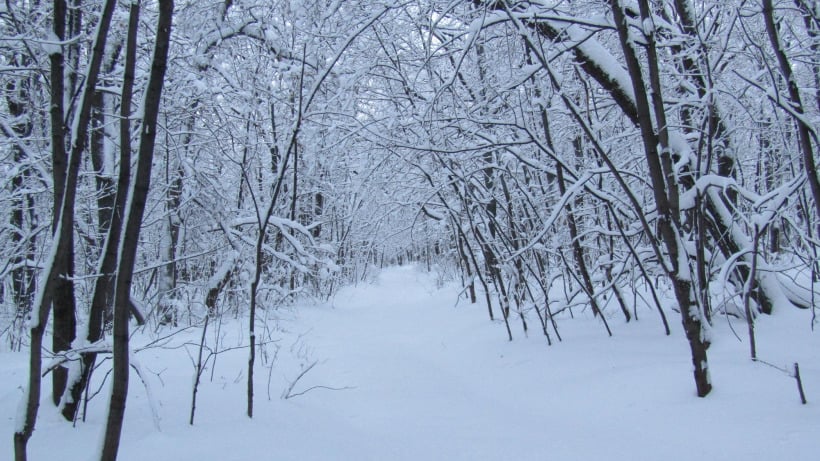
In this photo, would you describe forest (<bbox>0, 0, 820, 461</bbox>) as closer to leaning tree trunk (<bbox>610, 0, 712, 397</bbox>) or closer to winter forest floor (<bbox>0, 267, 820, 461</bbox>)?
leaning tree trunk (<bbox>610, 0, 712, 397</bbox>)

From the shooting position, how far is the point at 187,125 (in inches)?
259

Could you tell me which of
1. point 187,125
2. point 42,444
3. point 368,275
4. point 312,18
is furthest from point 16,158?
point 368,275

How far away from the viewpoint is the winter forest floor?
2090 millimetres

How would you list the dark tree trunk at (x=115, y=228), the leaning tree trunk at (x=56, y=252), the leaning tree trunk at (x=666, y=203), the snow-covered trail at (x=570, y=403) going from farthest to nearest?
the leaning tree trunk at (x=666, y=203)
the snow-covered trail at (x=570, y=403)
the dark tree trunk at (x=115, y=228)
the leaning tree trunk at (x=56, y=252)

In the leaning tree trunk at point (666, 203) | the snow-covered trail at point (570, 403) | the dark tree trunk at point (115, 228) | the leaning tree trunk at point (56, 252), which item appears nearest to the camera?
the leaning tree trunk at point (56, 252)

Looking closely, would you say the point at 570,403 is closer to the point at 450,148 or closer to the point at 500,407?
the point at 500,407

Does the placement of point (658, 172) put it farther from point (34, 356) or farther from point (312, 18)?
point (312, 18)

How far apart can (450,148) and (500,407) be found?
2072 mm

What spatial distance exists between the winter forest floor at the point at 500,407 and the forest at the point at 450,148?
0.37 ft

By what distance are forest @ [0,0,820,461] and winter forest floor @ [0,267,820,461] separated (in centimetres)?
11

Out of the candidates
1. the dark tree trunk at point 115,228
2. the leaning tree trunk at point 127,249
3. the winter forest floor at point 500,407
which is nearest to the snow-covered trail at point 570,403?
the winter forest floor at point 500,407

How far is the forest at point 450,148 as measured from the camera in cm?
207

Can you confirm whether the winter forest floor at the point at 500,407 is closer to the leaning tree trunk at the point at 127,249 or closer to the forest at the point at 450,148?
the forest at the point at 450,148

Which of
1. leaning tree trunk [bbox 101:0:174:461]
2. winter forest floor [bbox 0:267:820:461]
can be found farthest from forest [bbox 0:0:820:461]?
winter forest floor [bbox 0:267:820:461]
